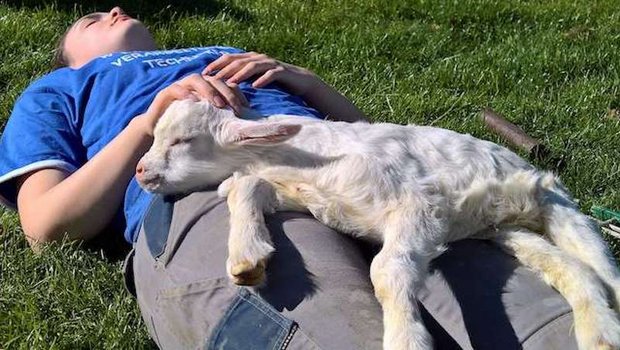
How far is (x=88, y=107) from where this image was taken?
3.81 m

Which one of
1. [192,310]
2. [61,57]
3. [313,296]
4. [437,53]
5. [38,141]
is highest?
[313,296]

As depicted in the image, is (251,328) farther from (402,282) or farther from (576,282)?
(576,282)

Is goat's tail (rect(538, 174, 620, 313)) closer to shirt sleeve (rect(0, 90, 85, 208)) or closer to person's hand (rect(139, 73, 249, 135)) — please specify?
person's hand (rect(139, 73, 249, 135))

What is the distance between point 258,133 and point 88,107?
1.13 m

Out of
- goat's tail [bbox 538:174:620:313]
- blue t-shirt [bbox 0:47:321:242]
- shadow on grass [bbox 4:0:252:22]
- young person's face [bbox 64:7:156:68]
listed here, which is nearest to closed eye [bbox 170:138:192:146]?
blue t-shirt [bbox 0:47:321:242]

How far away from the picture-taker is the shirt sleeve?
141 inches

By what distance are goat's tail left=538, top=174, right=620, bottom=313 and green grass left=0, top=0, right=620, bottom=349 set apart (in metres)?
0.91

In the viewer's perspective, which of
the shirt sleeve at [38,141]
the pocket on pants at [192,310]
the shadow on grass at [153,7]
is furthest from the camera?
the shadow on grass at [153,7]

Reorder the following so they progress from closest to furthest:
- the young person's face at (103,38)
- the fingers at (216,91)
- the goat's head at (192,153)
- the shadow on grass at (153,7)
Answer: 1. the goat's head at (192,153)
2. the fingers at (216,91)
3. the young person's face at (103,38)
4. the shadow on grass at (153,7)

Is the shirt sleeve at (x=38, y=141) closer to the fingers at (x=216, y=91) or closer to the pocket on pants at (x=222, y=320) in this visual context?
the fingers at (x=216, y=91)

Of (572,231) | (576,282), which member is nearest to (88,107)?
(572,231)

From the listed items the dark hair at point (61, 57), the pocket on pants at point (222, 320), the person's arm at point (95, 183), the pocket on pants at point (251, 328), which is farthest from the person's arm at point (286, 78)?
the pocket on pants at point (251, 328)

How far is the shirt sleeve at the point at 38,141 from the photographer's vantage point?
3584mm

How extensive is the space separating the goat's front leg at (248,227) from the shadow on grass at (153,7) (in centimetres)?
328
